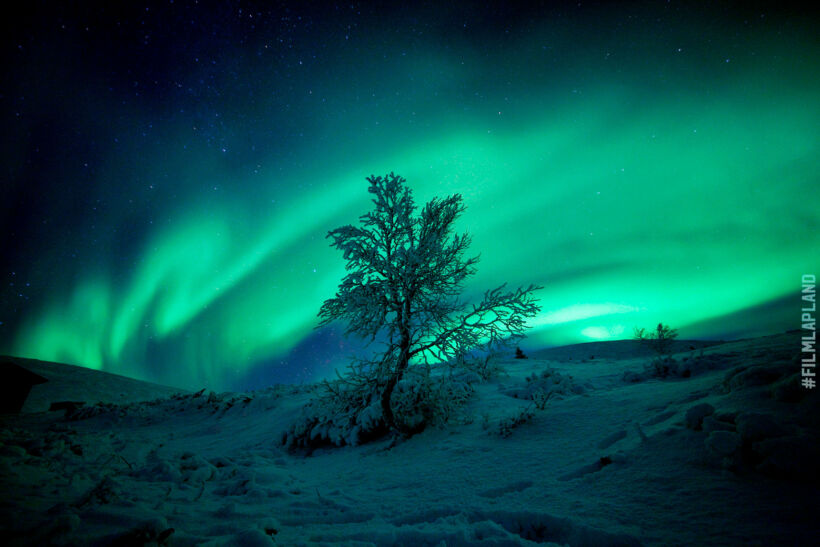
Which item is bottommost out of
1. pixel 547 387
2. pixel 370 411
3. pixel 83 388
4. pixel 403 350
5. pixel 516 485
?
pixel 516 485

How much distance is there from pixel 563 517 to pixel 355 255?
5.90m

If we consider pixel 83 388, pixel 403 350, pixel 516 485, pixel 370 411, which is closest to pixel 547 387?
pixel 403 350

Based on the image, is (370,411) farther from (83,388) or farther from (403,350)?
(83,388)

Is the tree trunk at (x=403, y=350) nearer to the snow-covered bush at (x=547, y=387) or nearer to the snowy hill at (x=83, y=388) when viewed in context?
the snow-covered bush at (x=547, y=387)

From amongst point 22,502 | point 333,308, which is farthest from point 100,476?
point 333,308

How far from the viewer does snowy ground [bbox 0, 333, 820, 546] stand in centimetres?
264

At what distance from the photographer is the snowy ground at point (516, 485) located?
2.64 meters

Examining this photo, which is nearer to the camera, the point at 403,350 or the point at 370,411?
the point at 403,350

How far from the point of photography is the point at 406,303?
23.8ft

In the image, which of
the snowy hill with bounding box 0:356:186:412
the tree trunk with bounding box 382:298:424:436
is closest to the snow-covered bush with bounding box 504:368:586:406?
the tree trunk with bounding box 382:298:424:436

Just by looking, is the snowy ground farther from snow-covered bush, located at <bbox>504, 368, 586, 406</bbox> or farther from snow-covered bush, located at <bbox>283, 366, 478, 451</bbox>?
snow-covered bush, located at <bbox>504, 368, 586, 406</bbox>

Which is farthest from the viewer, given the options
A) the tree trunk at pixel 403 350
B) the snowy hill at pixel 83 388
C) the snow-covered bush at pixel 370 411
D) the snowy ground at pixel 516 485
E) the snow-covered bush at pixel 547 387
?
the snowy hill at pixel 83 388

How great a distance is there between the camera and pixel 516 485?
422cm

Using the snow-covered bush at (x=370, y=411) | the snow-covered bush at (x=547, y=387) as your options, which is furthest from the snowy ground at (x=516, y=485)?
the snow-covered bush at (x=547, y=387)
